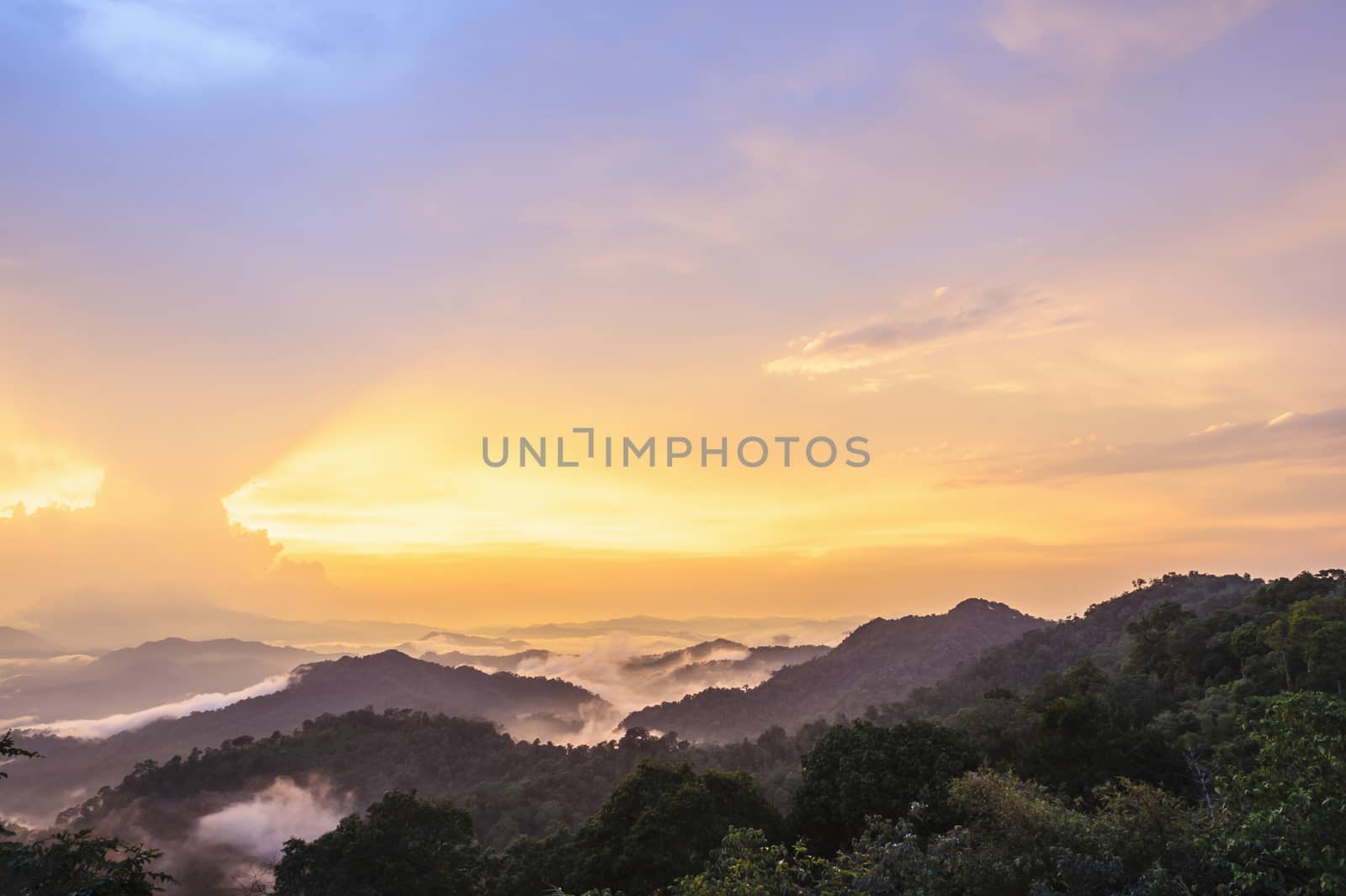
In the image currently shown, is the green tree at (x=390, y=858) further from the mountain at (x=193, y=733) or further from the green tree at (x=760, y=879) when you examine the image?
the mountain at (x=193, y=733)

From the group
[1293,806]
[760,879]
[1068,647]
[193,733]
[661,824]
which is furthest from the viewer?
[193,733]

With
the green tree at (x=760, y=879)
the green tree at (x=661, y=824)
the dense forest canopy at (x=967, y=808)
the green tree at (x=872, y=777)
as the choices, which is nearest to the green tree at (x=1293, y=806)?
the dense forest canopy at (x=967, y=808)

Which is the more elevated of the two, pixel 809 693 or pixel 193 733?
pixel 809 693

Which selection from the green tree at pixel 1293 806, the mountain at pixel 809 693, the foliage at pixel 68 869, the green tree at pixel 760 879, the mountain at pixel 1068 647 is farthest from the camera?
the mountain at pixel 809 693

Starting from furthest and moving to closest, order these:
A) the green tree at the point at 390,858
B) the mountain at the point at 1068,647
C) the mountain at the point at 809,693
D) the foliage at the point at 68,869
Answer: the mountain at the point at 809,693
the mountain at the point at 1068,647
the green tree at the point at 390,858
the foliage at the point at 68,869

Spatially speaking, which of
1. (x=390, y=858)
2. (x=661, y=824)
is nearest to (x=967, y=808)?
(x=661, y=824)

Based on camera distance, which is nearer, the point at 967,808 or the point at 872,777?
the point at 967,808

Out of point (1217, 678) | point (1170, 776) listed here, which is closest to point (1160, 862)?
point (1170, 776)

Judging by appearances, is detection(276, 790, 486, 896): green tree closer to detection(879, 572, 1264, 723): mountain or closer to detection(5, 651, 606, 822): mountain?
detection(879, 572, 1264, 723): mountain

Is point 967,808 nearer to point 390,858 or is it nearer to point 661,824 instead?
point 661,824

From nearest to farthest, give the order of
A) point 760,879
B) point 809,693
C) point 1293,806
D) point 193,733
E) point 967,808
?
point 1293,806
point 760,879
point 967,808
point 193,733
point 809,693

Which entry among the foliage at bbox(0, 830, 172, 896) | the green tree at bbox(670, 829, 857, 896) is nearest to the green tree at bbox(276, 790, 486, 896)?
the foliage at bbox(0, 830, 172, 896)

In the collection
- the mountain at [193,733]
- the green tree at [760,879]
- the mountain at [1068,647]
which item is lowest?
the mountain at [193,733]
